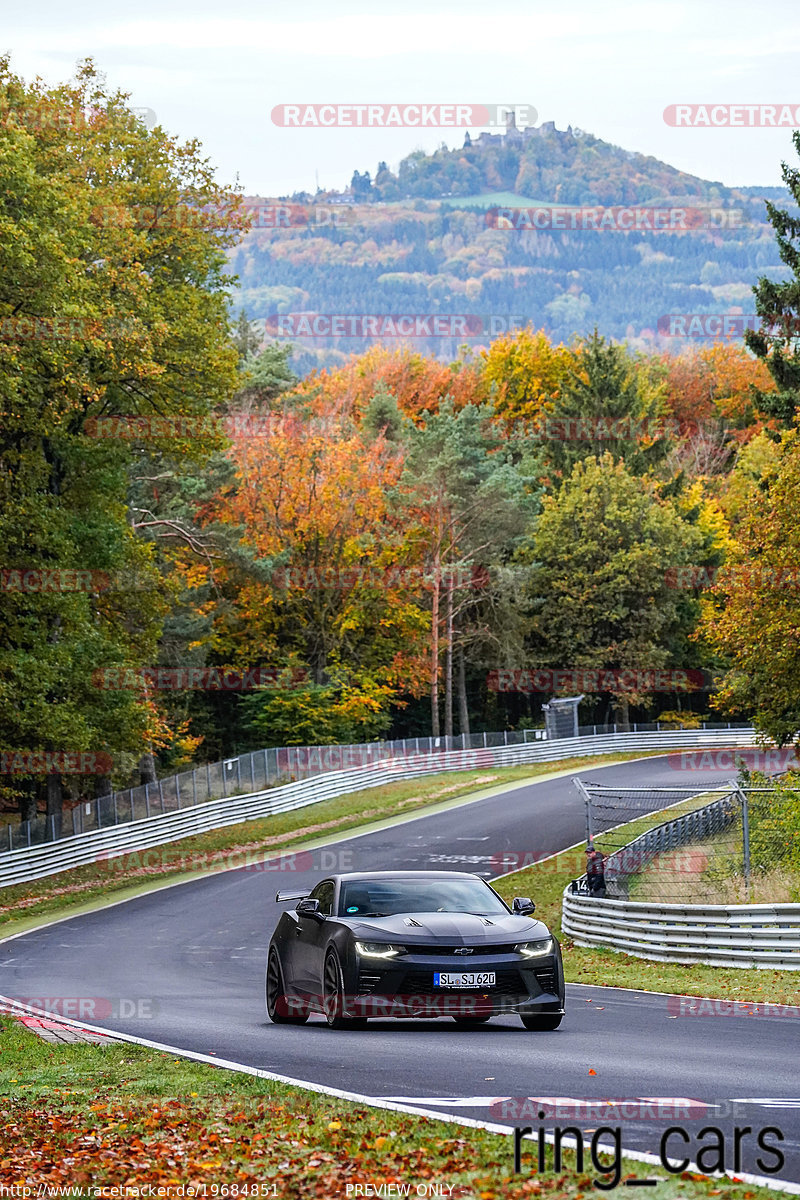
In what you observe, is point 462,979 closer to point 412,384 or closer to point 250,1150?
point 250,1150

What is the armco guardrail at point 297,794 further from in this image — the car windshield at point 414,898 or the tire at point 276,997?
the car windshield at point 414,898

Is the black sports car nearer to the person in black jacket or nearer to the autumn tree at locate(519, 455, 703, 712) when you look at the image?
the person in black jacket

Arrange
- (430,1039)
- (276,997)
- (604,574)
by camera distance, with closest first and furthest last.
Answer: (430,1039) → (276,997) → (604,574)

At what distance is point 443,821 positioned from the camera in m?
46.0

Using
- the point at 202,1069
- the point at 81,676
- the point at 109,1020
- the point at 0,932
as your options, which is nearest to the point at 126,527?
the point at 81,676

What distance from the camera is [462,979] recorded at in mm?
12477

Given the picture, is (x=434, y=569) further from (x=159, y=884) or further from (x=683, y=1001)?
(x=683, y=1001)

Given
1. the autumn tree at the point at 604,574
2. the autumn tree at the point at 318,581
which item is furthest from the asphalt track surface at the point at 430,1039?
the autumn tree at the point at 604,574

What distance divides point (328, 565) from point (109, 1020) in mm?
51787

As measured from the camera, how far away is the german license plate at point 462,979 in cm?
1247

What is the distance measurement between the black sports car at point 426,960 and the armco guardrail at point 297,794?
2377cm

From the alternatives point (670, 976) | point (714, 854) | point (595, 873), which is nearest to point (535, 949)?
point (670, 976)

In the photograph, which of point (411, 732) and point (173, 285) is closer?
point (173, 285)

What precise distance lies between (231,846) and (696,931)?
24.2 metres
